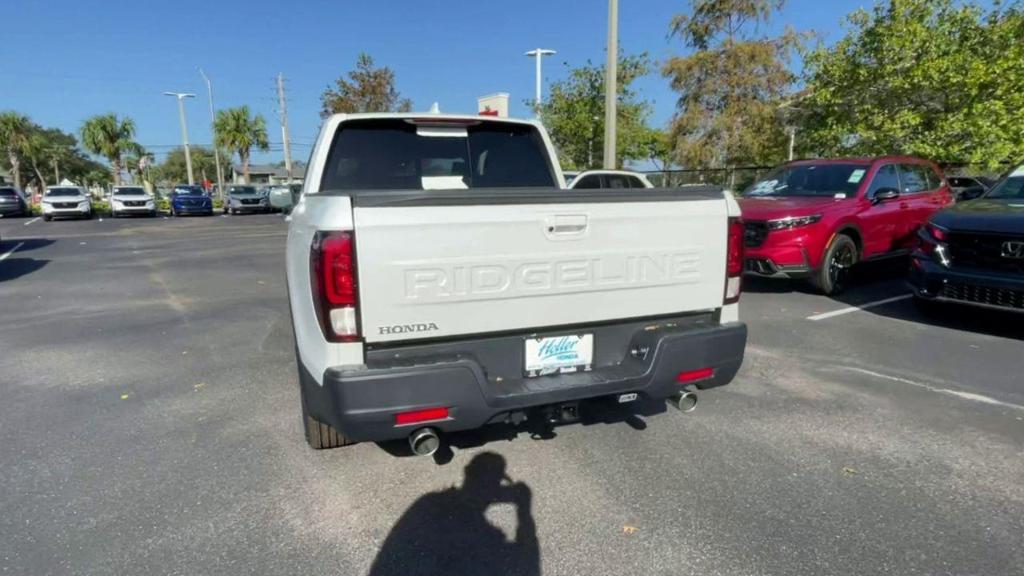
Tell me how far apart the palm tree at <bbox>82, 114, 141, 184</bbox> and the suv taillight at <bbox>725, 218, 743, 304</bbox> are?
2252 inches

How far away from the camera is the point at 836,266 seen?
295 inches

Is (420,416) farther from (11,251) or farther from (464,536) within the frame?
(11,251)

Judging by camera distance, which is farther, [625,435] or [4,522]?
[625,435]

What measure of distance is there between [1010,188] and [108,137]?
190ft

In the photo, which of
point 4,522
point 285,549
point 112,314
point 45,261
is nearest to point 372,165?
point 285,549

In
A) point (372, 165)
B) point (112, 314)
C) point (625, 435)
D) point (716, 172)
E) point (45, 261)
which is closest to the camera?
point (625, 435)

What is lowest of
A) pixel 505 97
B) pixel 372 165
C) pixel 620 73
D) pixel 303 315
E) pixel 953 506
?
pixel 953 506

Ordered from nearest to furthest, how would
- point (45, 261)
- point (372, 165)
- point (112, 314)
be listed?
1. point (372, 165)
2. point (112, 314)
3. point (45, 261)

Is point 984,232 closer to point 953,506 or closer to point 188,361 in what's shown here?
point 953,506

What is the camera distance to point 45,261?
11.8 meters

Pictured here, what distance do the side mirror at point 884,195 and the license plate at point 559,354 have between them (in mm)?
6464

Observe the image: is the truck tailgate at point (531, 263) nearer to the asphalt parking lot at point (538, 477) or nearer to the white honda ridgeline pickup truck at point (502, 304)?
the white honda ridgeline pickup truck at point (502, 304)

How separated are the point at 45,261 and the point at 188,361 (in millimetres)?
9466

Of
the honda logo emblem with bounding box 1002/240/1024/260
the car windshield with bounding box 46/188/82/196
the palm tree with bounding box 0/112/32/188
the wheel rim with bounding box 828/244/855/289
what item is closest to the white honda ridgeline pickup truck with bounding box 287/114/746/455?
the honda logo emblem with bounding box 1002/240/1024/260
